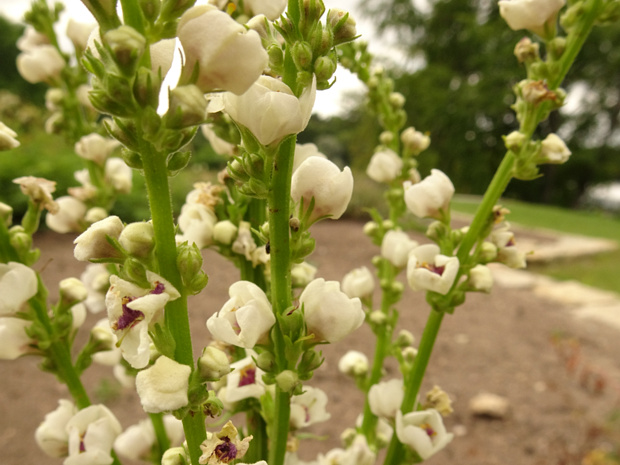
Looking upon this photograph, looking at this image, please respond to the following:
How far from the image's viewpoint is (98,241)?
32cm

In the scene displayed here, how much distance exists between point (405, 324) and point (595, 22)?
250cm

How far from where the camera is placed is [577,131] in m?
13.8

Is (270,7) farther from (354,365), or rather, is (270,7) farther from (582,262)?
(582,262)

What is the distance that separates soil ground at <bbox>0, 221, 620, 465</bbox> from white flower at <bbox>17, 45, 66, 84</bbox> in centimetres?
87

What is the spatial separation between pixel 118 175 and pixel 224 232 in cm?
34

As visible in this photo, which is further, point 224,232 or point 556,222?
point 556,222

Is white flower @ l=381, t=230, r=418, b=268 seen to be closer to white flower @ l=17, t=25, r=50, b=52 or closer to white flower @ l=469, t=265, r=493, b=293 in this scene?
white flower @ l=469, t=265, r=493, b=293

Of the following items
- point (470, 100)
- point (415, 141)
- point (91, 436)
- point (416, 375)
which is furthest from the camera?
point (470, 100)

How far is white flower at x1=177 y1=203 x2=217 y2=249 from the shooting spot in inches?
20.6

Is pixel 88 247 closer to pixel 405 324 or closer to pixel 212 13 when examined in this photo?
pixel 212 13

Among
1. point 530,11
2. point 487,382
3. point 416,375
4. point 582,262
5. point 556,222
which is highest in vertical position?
point 530,11

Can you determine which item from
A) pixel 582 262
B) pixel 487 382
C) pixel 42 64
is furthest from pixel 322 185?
pixel 582 262

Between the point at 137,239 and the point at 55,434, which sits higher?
the point at 137,239

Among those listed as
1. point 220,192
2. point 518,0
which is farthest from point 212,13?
point 518,0
